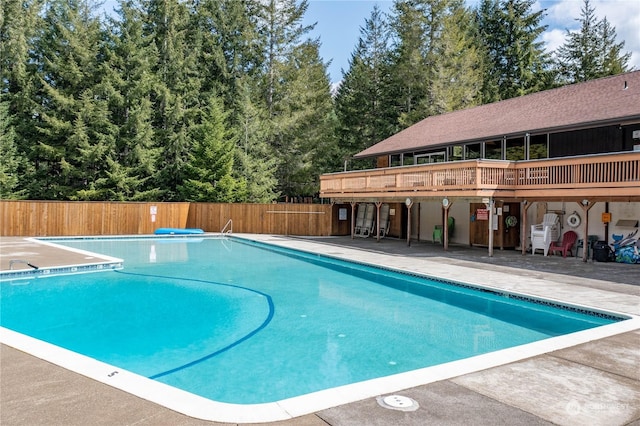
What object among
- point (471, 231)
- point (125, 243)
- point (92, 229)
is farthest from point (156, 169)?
point (471, 231)

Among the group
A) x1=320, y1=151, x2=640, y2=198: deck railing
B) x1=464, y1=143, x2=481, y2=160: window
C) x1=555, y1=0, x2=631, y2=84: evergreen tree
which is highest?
x1=555, y1=0, x2=631, y2=84: evergreen tree

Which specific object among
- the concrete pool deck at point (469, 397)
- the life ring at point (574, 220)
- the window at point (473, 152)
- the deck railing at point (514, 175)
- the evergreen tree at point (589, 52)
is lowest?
the concrete pool deck at point (469, 397)

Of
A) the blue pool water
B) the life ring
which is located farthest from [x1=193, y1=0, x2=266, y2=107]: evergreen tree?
the life ring

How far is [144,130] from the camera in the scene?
28.0m

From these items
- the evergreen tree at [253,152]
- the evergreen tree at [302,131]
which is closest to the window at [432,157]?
the evergreen tree at [302,131]

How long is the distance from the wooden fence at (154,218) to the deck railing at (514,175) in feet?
15.4

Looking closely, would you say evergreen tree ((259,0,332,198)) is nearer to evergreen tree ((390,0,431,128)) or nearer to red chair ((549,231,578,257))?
evergreen tree ((390,0,431,128))

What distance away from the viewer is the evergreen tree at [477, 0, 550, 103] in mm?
33594

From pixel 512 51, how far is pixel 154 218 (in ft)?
91.0

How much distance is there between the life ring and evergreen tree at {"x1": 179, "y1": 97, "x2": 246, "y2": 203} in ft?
59.5

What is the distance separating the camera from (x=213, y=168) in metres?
27.6

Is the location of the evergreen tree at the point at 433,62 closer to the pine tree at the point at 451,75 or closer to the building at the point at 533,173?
the pine tree at the point at 451,75

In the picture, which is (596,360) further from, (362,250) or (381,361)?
(362,250)

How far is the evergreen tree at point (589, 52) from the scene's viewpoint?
110 feet
